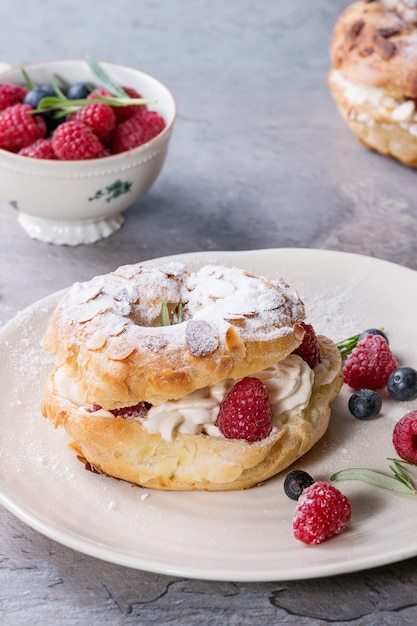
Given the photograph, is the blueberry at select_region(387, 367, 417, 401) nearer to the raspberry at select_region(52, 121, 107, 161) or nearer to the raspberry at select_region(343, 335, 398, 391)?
the raspberry at select_region(343, 335, 398, 391)

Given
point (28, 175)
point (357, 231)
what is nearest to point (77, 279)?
point (28, 175)

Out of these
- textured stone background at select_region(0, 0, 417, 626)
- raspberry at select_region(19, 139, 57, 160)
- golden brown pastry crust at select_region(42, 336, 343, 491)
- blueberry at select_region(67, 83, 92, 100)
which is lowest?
textured stone background at select_region(0, 0, 417, 626)

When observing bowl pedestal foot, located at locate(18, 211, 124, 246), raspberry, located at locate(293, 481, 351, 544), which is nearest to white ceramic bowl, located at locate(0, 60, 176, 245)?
bowl pedestal foot, located at locate(18, 211, 124, 246)

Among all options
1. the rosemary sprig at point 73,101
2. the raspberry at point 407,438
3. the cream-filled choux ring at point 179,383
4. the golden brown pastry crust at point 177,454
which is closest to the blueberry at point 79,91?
the rosemary sprig at point 73,101

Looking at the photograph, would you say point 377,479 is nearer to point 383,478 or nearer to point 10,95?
point 383,478

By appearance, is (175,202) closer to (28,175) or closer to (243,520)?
(28,175)

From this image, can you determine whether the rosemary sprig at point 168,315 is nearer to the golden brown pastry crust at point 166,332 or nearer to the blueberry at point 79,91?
the golden brown pastry crust at point 166,332

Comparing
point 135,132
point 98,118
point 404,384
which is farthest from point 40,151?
point 404,384
